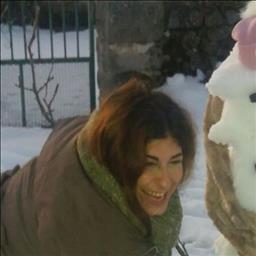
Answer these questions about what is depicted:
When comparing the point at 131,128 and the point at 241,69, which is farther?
the point at 241,69

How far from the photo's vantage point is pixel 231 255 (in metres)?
2.47

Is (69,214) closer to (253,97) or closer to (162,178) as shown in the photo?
(162,178)

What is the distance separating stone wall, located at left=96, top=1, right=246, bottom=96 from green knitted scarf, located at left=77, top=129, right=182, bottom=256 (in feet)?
8.24

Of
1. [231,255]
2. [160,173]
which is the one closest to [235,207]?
[231,255]

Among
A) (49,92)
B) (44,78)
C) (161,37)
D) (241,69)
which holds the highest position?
(241,69)

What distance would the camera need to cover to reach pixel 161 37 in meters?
5.21

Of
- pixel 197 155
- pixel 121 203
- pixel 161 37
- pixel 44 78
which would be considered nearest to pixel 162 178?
pixel 121 203

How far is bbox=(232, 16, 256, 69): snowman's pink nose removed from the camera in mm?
2117

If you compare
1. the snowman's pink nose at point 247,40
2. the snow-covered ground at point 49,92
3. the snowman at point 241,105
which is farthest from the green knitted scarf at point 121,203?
the snow-covered ground at point 49,92

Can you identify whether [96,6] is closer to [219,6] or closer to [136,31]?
[136,31]

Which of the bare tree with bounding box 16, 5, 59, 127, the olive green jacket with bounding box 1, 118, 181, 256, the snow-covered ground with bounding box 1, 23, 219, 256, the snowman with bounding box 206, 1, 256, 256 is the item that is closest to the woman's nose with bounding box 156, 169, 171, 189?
the olive green jacket with bounding box 1, 118, 181, 256

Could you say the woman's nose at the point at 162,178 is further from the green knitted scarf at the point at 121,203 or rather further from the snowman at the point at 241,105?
the snowman at the point at 241,105

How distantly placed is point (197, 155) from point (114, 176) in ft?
5.21

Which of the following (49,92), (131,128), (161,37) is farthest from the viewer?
(49,92)
